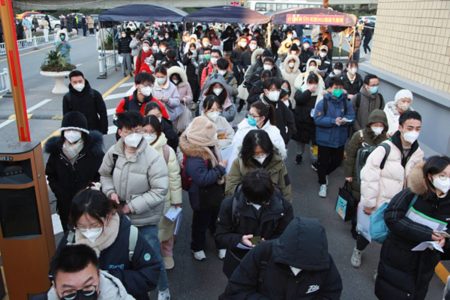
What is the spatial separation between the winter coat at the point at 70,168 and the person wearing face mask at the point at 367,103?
4051 mm

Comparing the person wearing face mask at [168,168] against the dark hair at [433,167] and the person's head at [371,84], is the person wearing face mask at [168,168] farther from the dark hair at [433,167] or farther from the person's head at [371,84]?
the person's head at [371,84]

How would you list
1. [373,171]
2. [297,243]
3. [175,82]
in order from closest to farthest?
[297,243]
[373,171]
[175,82]

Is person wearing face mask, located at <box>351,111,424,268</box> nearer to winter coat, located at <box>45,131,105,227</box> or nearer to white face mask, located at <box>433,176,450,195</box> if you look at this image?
white face mask, located at <box>433,176,450,195</box>

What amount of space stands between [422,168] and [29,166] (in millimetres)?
3206

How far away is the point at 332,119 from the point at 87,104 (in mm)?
3618

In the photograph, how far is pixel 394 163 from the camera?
4.64m

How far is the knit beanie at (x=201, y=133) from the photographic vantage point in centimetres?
478

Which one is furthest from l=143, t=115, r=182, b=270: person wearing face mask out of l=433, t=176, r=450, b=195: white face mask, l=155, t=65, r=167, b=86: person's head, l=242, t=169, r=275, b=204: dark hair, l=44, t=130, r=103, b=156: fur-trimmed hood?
l=155, t=65, r=167, b=86: person's head

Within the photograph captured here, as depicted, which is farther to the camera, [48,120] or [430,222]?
[48,120]

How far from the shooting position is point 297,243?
2.44 metres

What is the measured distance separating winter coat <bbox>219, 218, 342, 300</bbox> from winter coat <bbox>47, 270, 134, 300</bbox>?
656mm

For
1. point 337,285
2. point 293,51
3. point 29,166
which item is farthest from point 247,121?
point 293,51

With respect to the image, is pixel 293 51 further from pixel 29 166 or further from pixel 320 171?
pixel 29 166

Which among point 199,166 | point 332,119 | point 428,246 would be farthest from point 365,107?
point 428,246
